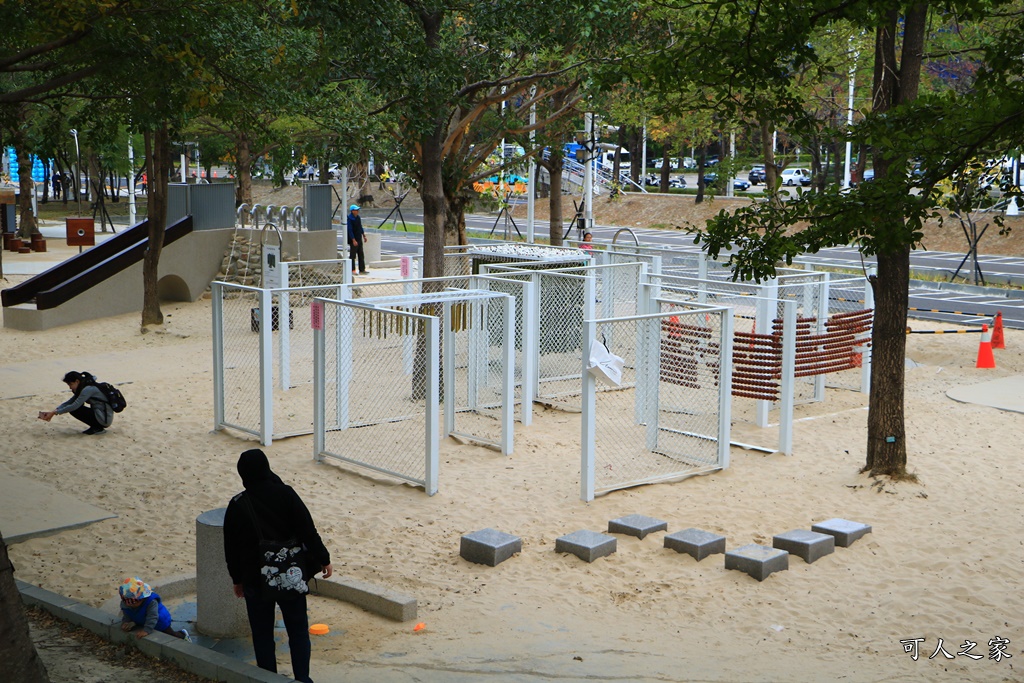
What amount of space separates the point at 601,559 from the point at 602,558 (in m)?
0.02

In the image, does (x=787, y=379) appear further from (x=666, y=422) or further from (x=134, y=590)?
(x=134, y=590)

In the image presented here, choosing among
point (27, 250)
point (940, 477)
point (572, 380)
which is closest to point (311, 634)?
point (940, 477)

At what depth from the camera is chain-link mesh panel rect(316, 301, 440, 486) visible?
10328 millimetres

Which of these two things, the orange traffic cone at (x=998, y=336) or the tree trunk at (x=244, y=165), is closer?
the orange traffic cone at (x=998, y=336)

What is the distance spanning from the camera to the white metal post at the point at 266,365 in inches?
437

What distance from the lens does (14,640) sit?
16.3ft

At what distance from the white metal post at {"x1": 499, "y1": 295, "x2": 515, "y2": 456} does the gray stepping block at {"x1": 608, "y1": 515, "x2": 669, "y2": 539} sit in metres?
2.56

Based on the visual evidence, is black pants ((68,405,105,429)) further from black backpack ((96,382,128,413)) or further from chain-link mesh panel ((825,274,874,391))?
chain-link mesh panel ((825,274,874,391))

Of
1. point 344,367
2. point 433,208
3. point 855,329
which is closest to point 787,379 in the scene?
point 855,329

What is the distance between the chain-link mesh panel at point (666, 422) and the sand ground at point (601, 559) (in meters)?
0.33

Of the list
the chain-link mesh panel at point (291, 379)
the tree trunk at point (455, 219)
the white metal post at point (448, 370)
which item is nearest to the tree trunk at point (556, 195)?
the tree trunk at point (455, 219)

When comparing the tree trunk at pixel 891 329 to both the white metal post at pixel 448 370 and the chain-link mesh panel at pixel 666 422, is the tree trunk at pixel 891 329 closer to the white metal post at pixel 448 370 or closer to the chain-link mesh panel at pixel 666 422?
the chain-link mesh panel at pixel 666 422

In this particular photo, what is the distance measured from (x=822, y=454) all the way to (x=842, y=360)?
1.96 metres

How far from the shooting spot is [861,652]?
Result: 6434mm
